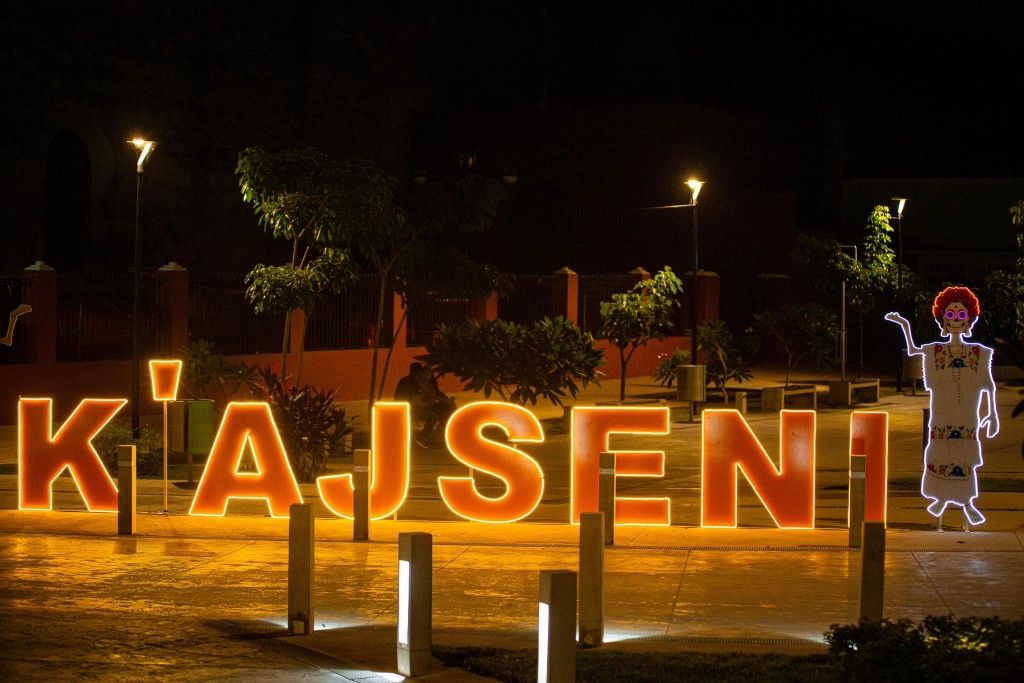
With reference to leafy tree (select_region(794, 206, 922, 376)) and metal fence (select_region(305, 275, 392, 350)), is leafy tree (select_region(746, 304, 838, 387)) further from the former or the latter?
metal fence (select_region(305, 275, 392, 350))

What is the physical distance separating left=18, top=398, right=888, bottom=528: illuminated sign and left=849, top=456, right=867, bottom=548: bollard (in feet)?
1.43

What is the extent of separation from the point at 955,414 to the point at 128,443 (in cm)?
1075

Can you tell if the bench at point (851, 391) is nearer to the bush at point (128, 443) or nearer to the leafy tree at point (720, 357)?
the leafy tree at point (720, 357)

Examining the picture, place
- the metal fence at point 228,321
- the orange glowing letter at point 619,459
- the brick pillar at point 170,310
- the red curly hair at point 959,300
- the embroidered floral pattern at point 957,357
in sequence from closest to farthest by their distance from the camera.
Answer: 1. the orange glowing letter at point 619,459
2. the embroidered floral pattern at point 957,357
3. the red curly hair at point 959,300
4. the brick pillar at point 170,310
5. the metal fence at point 228,321

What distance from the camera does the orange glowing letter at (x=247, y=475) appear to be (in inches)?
540

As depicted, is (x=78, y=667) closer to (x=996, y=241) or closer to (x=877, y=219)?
(x=877, y=219)

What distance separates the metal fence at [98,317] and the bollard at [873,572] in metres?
17.7

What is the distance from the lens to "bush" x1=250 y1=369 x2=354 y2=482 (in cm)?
1775

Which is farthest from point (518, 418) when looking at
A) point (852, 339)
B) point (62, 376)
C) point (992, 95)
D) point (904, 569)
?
point (992, 95)

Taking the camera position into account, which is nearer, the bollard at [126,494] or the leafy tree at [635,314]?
the bollard at [126,494]

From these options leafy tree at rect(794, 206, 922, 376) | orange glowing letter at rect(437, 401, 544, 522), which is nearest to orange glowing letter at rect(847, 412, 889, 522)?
orange glowing letter at rect(437, 401, 544, 522)

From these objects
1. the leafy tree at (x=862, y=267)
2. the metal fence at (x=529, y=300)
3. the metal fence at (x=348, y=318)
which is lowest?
the metal fence at (x=348, y=318)

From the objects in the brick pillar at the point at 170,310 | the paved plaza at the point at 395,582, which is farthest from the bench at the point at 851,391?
the paved plaza at the point at 395,582

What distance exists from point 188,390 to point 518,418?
10173 millimetres
